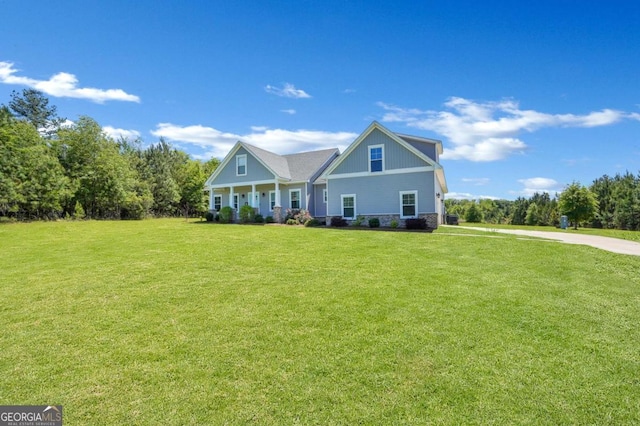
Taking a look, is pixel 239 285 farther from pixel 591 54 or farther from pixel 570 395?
pixel 591 54

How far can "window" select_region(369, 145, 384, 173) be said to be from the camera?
20031mm

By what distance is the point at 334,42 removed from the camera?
15.0m

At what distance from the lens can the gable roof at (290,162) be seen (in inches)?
1003

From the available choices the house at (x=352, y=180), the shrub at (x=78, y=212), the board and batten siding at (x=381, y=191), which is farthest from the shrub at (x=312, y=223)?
the shrub at (x=78, y=212)

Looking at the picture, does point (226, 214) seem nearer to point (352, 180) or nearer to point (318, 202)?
point (318, 202)

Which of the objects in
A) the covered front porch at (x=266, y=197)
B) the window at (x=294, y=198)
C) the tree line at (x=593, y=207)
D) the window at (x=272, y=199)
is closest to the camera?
the covered front porch at (x=266, y=197)

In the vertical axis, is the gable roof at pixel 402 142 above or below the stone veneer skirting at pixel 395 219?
above

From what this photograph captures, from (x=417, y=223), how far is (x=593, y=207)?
23.2m

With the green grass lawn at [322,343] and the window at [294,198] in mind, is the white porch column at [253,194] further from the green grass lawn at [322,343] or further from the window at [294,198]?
the green grass lawn at [322,343]

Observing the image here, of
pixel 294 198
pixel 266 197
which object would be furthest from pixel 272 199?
pixel 294 198

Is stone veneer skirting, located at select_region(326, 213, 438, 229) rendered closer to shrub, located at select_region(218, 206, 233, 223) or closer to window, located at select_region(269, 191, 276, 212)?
window, located at select_region(269, 191, 276, 212)

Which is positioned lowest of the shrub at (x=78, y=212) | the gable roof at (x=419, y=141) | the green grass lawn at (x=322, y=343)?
the green grass lawn at (x=322, y=343)

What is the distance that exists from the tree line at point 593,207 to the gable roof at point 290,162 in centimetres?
2338

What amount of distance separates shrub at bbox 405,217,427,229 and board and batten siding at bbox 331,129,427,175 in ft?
11.3
